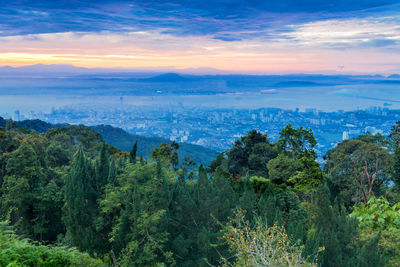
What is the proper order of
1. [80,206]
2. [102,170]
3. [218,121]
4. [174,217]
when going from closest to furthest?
1. [80,206]
2. [174,217]
3. [102,170]
4. [218,121]

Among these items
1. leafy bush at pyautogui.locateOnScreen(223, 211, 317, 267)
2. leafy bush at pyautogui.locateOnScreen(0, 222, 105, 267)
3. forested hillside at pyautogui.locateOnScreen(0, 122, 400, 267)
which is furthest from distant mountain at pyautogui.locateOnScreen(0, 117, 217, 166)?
leafy bush at pyautogui.locateOnScreen(0, 222, 105, 267)

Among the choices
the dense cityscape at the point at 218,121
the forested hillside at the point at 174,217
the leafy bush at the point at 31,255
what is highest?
the leafy bush at the point at 31,255

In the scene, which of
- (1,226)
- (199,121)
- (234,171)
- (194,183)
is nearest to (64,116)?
(199,121)

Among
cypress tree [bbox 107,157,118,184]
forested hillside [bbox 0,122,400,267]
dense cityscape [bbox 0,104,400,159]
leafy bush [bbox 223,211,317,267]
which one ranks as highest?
leafy bush [bbox 223,211,317,267]

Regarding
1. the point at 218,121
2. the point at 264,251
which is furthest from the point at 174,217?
the point at 218,121

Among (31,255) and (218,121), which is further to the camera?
(218,121)

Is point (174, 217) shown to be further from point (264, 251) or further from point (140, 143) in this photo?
point (140, 143)

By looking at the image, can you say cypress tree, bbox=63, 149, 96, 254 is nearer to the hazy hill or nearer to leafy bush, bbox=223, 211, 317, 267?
leafy bush, bbox=223, 211, 317, 267

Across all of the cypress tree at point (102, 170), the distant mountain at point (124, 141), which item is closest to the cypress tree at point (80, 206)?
the cypress tree at point (102, 170)

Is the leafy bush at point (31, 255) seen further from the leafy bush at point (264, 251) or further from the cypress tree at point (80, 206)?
the cypress tree at point (80, 206)

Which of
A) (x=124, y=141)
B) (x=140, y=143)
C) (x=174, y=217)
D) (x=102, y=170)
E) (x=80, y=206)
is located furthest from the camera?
(x=124, y=141)
